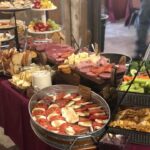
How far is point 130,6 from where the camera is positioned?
5.77m

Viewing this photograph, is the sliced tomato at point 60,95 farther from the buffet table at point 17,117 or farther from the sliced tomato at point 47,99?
the buffet table at point 17,117

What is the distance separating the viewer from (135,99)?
1.22m

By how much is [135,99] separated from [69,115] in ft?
1.10

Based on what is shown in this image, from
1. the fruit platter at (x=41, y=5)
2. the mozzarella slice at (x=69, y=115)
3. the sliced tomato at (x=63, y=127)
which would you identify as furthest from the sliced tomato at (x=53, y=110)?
the fruit platter at (x=41, y=5)

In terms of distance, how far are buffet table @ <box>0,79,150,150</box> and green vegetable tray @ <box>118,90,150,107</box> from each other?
50 centimetres

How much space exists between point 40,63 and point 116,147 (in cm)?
113

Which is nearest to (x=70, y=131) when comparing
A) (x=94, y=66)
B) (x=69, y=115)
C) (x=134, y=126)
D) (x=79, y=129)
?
(x=79, y=129)

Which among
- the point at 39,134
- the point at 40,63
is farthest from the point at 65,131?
the point at 40,63

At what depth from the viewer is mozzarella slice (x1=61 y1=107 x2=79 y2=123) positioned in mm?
1357

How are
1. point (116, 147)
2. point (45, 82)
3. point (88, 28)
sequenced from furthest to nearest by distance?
point (88, 28)
point (45, 82)
point (116, 147)

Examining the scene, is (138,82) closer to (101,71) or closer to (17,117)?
(101,71)

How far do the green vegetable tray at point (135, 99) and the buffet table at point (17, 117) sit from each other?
50cm

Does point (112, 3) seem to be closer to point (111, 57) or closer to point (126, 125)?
point (111, 57)

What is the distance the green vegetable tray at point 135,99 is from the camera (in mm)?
1210
